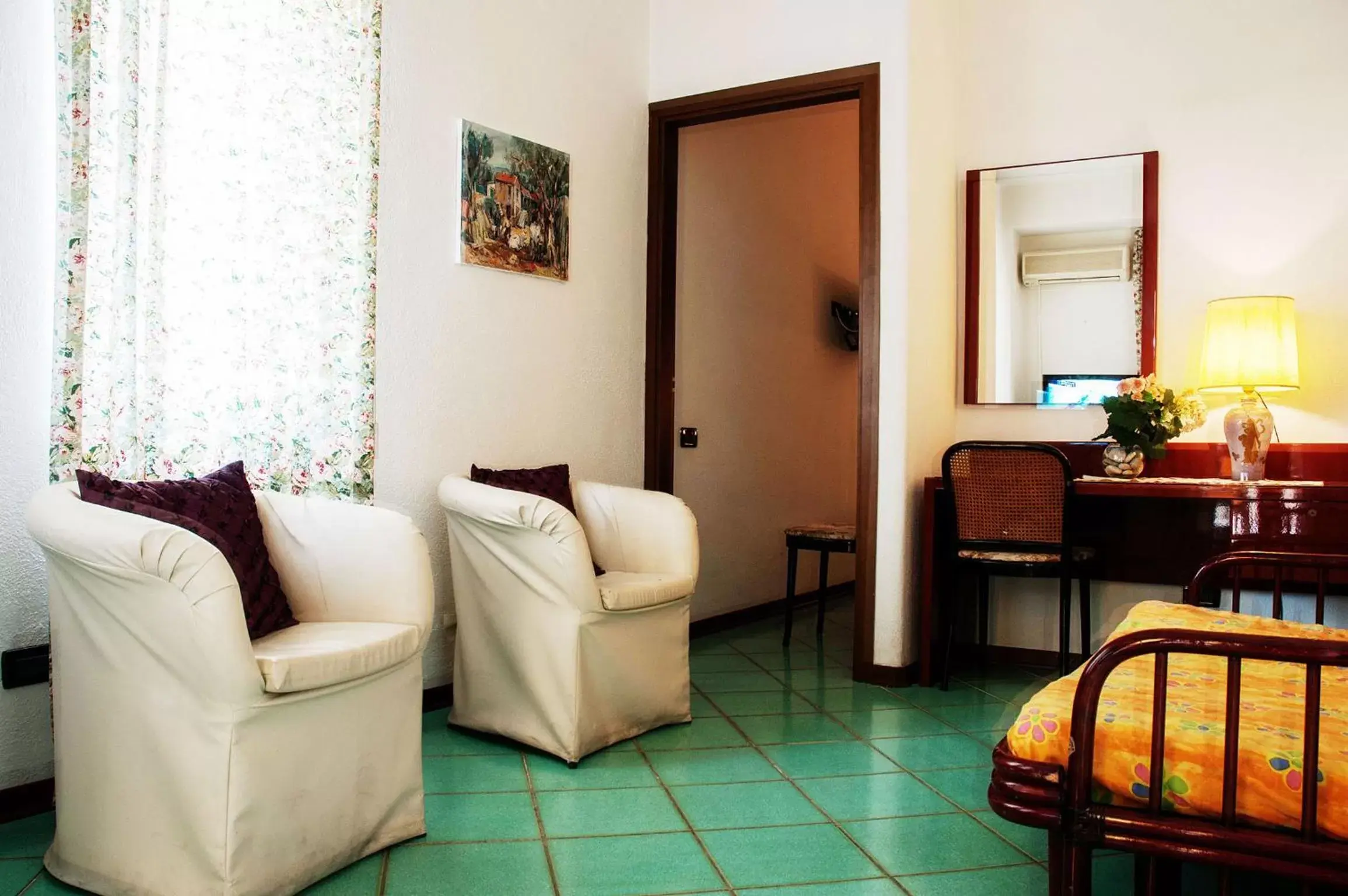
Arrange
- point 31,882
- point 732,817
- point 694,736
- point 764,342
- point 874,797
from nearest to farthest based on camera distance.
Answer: point 31,882, point 732,817, point 874,797, point 694,736, point 764,342

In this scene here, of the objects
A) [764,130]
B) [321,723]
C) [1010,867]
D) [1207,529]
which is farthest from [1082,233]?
[321,723]

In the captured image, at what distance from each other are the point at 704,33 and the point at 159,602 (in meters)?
3.43

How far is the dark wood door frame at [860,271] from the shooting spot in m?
3.94

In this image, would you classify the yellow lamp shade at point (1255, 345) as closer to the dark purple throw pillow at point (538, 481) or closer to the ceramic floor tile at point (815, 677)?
the ceramic floor tile at point (815, 677)

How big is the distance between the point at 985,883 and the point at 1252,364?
2425 millimetres

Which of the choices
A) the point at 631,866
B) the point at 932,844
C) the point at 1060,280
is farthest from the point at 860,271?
the point at 631,866

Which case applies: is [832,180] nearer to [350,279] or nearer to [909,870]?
[350,279]

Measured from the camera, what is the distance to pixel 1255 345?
11.9ft

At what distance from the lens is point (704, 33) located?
4355 millimetres

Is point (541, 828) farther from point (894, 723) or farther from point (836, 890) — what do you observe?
point (894, 723)

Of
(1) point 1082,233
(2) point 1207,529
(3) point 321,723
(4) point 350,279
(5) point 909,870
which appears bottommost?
(5) point 909,870

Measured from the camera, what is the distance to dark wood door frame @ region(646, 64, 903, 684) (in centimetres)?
394

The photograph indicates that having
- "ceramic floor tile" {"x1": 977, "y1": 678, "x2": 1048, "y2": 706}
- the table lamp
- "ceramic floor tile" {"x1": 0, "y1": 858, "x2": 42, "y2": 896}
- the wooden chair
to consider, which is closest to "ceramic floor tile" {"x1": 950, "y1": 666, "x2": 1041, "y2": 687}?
"ceramic floor tile" {"x1": 977, "y1": 678, "x2": 1048, "y2": 706}

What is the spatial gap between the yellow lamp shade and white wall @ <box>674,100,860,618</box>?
190 cm
